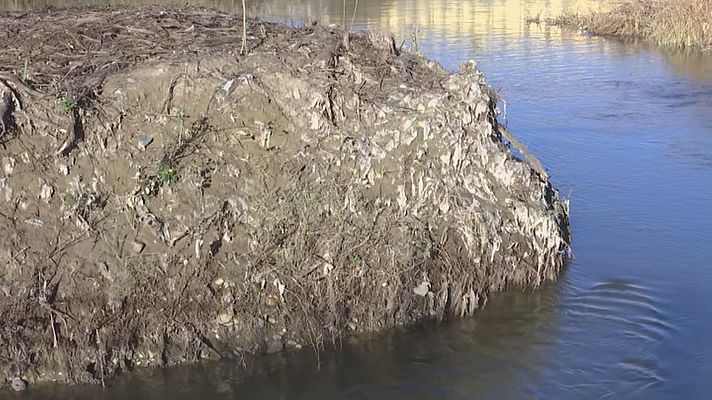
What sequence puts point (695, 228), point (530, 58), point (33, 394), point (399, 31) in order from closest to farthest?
point (33, 394) → point (695, 228) → point (530, 58) → point (399, 31)

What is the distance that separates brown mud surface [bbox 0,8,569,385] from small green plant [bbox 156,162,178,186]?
11 millimetres

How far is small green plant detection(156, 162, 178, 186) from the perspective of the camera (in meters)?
6.05

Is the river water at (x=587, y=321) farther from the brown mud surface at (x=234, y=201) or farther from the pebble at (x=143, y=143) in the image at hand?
the pebble at (x=143, y=143)

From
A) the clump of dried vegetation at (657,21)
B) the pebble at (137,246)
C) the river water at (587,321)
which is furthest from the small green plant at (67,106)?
the clump of dried vegetation at (657,21)

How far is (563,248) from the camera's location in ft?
24.4

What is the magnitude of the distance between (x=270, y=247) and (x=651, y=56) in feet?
55.1

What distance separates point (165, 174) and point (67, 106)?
0.87 m

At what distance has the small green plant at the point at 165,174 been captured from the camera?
Result: 6051 mm

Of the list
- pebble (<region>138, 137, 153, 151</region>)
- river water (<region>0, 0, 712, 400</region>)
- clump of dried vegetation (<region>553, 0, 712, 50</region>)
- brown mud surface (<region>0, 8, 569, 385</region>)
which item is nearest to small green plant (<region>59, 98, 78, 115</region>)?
brown mud surface (<region>0, 8, 569, 385</region>)

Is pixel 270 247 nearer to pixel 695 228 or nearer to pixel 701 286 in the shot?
pixel 701 286

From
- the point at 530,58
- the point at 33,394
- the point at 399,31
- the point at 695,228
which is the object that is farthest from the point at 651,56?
the point at 33,394

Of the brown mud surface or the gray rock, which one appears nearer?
the brown mud surface

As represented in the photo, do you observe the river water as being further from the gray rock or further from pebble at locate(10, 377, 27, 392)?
pebble at locate(10, 377, 27, 392)

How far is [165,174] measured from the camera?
19.9 feet
